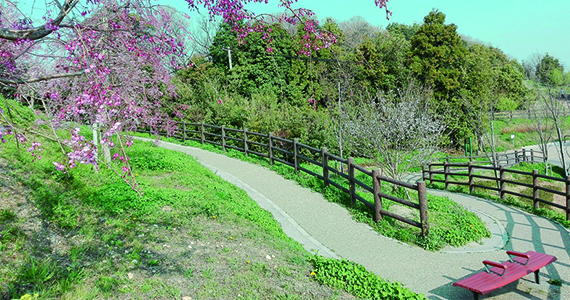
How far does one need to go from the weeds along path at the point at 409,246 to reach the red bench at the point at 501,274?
29 centimetres

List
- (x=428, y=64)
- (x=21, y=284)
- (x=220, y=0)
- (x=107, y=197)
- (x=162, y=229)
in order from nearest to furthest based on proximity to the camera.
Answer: (x=21, y=284), (x=220, y=0), (x=162, y=229), (x=107, y=197), (x=428, y=64)

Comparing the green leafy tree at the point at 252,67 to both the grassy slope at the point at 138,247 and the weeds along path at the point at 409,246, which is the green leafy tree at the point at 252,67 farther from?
the grassy slope at the point at 138,247

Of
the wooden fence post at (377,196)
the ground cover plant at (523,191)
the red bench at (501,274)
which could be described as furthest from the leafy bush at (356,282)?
the ground cover plant at (523,191)

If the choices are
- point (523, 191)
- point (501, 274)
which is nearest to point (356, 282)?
point (501, 274)

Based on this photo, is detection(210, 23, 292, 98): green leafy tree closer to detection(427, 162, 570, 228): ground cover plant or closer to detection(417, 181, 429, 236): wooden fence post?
detection(427, 162, 570, 228): ground cover plant

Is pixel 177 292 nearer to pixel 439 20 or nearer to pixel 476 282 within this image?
pixel 476 282

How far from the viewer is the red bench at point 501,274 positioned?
550 cm

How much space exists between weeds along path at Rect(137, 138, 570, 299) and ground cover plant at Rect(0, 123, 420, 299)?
1.03 metres

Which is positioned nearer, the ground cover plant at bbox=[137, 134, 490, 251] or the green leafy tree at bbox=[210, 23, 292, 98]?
the ground cover plant at bbox=[137, 134, 490, 251]

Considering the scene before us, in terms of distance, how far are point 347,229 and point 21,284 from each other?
591 cm

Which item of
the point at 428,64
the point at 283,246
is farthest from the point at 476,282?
the point at 428,64

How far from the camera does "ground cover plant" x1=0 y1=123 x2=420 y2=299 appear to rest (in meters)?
4.72

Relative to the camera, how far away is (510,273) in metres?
5.96

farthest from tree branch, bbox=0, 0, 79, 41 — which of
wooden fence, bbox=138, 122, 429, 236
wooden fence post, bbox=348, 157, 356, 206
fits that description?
wooden fence post, bbox=348, 157, 356, 206
